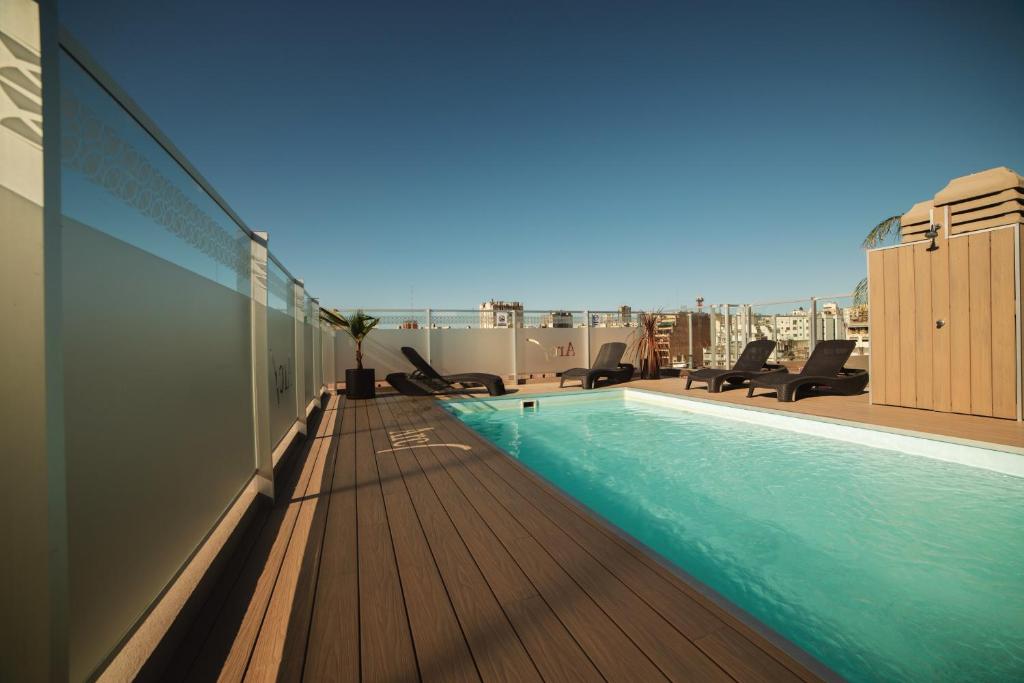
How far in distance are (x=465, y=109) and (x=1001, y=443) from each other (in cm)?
1219

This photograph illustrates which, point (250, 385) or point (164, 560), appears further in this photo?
point (250, 385)

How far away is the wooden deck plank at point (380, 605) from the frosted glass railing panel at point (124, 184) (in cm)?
142

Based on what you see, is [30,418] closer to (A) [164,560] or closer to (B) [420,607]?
(A) [164,560]

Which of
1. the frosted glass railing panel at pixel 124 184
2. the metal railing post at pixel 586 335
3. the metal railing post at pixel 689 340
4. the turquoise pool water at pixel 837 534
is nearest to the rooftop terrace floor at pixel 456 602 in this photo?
the turquoise pool water at pixel 837 534

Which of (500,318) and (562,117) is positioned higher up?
(562,117)

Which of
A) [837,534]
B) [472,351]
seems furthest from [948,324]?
[472,351]

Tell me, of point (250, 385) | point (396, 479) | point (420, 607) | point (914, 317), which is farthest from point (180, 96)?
point (914, 317)

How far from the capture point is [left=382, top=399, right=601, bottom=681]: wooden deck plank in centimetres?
114

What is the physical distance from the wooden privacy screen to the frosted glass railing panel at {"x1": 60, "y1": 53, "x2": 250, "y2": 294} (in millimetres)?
7310

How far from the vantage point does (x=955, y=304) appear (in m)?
4.71

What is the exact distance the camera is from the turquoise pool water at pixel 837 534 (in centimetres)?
180

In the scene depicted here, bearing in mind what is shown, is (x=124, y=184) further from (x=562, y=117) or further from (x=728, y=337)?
(x=562, y=117)

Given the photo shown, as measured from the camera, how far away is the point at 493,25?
9.62 meters

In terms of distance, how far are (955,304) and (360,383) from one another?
8.53 m
